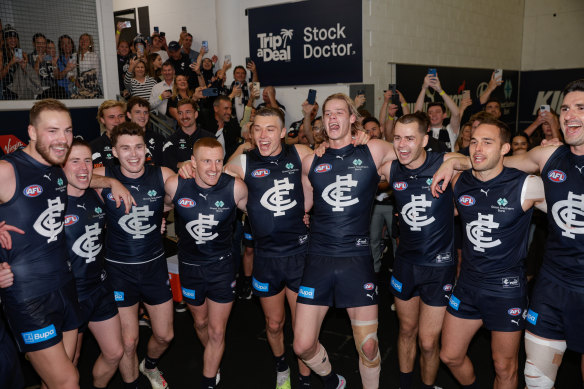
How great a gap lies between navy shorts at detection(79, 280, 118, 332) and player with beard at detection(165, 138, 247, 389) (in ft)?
2.02

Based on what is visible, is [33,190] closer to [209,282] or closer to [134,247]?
[134,247]

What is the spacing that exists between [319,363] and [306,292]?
65 centimetres

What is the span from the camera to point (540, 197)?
10.9 ft

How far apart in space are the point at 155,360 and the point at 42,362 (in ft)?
4.08

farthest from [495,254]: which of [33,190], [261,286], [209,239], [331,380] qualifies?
[33,190]

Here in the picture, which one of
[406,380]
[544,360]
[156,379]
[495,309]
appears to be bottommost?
[156,379]

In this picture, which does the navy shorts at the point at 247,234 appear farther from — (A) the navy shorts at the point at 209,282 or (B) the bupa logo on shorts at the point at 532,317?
(B) the bupa logo on shorts at the point at 532,317

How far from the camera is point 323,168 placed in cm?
399

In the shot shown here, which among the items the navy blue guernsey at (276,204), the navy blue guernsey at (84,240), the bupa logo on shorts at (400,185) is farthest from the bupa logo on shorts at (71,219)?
the bupa logo on shorts at (400,185)

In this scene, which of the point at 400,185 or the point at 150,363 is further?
the point at 150,363

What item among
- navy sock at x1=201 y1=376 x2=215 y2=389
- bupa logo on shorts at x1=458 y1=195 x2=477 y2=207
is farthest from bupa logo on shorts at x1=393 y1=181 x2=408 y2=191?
navy sock at x1=201 y1=376 x2=215 y2=389

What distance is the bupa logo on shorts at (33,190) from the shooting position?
316 cm

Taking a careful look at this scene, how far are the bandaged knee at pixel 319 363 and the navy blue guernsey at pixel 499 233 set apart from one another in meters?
1.39

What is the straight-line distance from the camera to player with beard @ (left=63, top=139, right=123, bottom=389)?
11.8 feet
